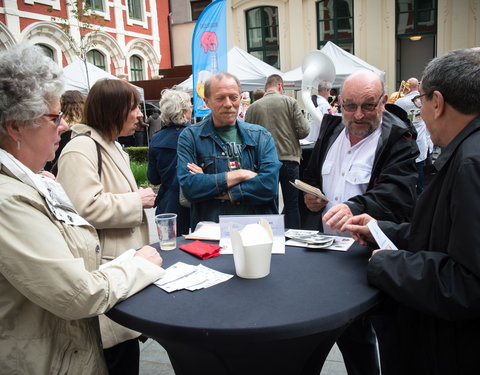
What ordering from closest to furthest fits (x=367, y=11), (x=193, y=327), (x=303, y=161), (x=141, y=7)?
1. (x=193, y=327)
2. (x=303, y=161)
3. (x=367, y=11)
4. (x=141, y=7)

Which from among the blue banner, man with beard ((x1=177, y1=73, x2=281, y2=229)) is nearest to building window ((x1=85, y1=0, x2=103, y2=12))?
the blue banner

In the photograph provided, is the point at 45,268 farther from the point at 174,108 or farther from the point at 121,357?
the point at 174,108

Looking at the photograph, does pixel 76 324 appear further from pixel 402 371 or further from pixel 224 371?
pixel 402 371

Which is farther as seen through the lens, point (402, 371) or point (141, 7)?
point (141, 7)

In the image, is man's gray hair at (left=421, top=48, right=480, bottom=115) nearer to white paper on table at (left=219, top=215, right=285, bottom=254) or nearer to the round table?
the round table

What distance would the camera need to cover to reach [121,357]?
2.09 metres

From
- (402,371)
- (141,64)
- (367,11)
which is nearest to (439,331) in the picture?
(402,371)

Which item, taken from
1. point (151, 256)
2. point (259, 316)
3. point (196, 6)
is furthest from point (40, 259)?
Answer: point (196, 6)

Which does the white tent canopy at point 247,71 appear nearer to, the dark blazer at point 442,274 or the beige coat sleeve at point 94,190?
the beige coat sleeve at point 94,190

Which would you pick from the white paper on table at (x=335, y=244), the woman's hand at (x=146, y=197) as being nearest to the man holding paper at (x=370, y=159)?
the white paper on table at (x=335, y=244)

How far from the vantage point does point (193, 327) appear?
1259 millimetres

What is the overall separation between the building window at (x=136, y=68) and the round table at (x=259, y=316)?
23.4 metres

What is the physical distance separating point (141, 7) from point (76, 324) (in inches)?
986

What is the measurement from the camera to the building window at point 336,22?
1792 cm
